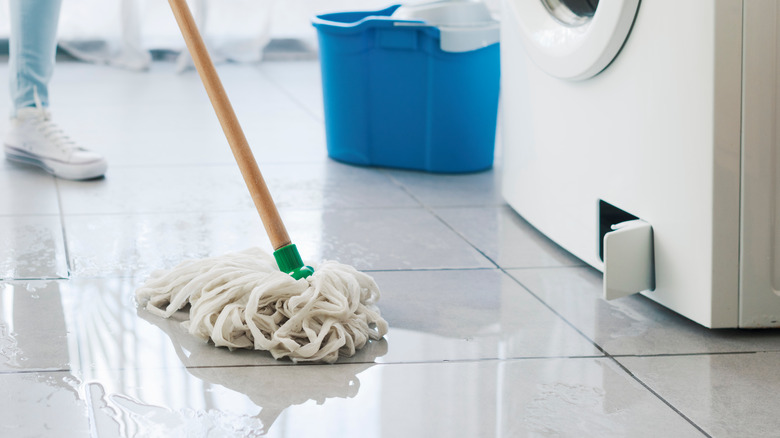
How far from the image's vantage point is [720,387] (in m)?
0.89

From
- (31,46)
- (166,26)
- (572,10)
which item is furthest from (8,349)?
(166,26)

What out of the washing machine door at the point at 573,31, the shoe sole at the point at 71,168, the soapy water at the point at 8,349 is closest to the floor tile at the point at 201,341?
the soapy water at the point at 8,349

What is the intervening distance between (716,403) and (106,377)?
0.60 meters

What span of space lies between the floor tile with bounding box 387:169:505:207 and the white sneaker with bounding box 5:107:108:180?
624mm

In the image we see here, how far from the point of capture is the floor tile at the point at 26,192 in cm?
152

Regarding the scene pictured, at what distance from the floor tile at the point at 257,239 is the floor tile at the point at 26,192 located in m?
0.09

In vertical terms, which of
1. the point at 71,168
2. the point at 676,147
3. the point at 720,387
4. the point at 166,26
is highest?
the point at 166,26

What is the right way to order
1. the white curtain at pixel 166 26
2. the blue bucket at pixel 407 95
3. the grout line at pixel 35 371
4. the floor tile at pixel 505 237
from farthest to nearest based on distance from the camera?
the white curtain at pixel 166 26, the blue bucket at pixel 407 95, the floor tile at pixel 505 237, the grout line at pixel 35 371

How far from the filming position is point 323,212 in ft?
5.15

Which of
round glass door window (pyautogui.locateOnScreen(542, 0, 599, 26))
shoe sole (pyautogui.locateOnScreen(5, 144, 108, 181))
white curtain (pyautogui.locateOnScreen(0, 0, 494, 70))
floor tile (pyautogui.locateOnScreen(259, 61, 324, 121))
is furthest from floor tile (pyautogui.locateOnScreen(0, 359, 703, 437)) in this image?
white curtain (pyautogui.locateOnScreen(0, 0, 494, 70))

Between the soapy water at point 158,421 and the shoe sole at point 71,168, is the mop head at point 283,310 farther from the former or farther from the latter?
the shoe sole at point 71,168

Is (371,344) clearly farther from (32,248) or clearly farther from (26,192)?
(26,192)

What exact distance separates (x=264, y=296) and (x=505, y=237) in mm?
583

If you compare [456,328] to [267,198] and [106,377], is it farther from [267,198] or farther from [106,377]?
[106,377]
